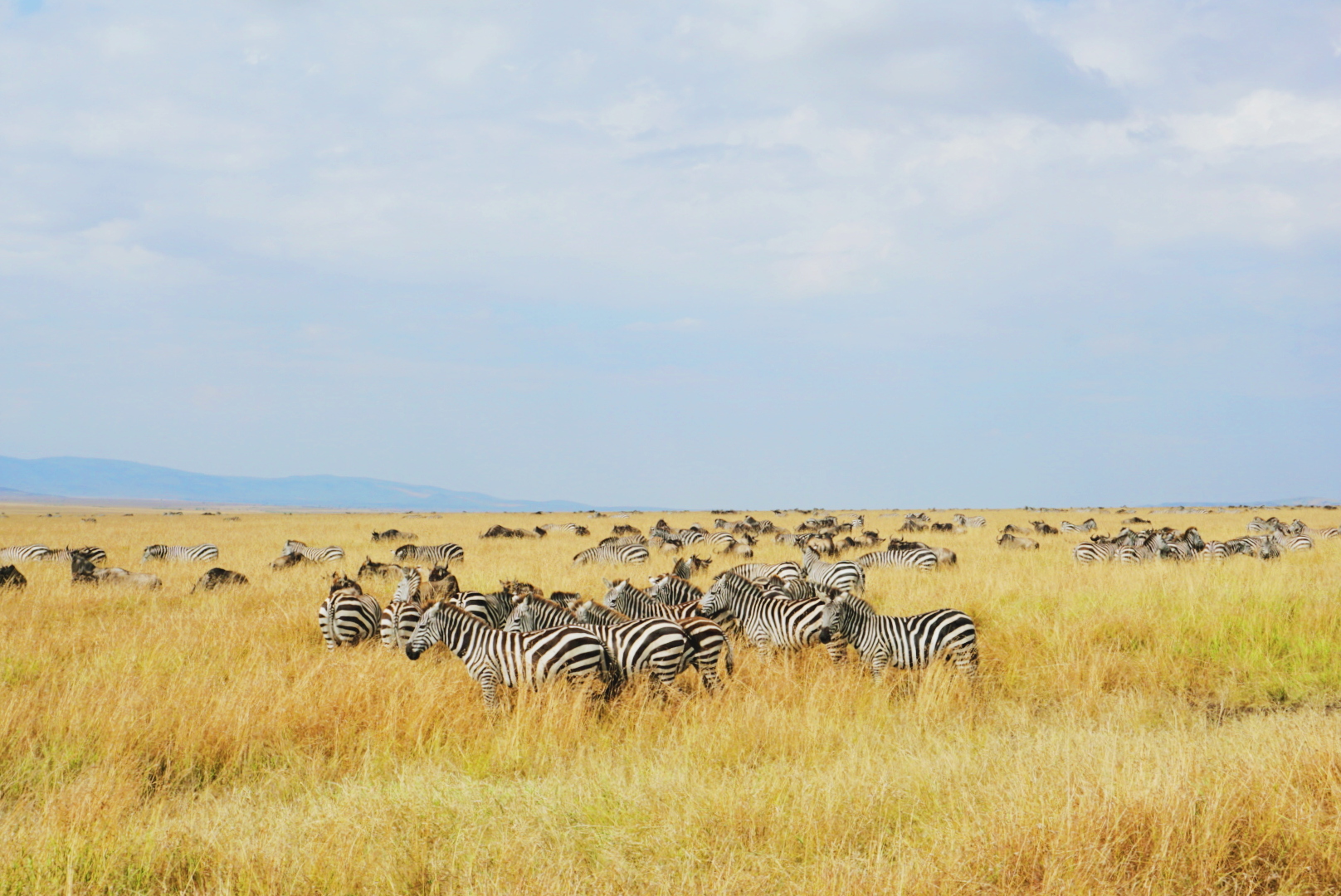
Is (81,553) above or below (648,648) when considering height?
below

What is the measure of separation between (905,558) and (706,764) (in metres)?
17.4

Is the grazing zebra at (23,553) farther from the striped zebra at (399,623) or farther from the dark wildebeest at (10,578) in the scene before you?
the striped zebra at (399,623)

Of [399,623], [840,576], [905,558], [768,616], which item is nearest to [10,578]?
[399,623]

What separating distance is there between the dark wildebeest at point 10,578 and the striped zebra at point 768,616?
619 inches

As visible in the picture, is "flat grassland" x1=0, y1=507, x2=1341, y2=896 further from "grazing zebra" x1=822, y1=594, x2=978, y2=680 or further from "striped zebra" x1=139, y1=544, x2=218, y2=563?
"striped zebra" x1=139, y1=544, x2=218, y2=563

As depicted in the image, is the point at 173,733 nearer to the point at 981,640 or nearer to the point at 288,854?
the point at 288,854

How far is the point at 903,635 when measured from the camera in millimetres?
10773

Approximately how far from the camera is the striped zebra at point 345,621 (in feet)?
41.4

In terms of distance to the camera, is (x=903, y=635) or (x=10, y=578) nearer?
(x=903, y=635)

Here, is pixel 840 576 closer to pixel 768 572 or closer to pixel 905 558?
pixel 768 572

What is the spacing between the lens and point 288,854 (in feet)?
16.6

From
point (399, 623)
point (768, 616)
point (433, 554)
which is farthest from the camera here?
point (433, 554)

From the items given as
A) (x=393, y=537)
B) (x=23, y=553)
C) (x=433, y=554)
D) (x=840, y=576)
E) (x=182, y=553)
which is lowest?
(x=23, y=553)

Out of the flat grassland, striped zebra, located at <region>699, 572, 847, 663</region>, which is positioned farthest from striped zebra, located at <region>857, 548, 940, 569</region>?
striped zebra, located at <region>699, 572, 847, 663</region>
